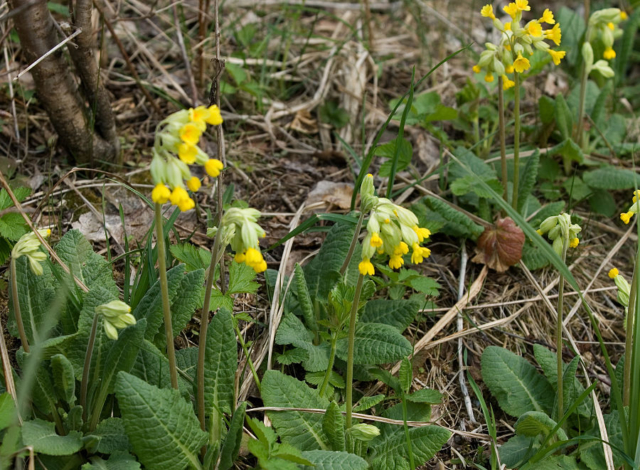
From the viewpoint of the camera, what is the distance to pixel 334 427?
2320 millimetres

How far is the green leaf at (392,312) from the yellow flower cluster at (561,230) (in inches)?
24.2

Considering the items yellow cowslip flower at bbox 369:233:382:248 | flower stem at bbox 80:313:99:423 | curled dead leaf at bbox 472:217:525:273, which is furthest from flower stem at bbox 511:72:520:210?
flower stem at bbox 80:313:99:423

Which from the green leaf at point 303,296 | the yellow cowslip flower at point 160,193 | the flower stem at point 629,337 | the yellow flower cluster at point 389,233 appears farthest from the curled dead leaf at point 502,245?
the yellow cowslip flower at point 160,193

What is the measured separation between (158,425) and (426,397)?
1.10 meters

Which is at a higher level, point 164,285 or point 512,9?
point 512,9

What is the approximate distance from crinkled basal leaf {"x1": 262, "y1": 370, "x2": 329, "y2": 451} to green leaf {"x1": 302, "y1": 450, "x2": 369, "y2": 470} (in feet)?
0.53

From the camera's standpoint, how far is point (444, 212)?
3.38 meters

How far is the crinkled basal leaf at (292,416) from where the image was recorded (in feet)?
7.89

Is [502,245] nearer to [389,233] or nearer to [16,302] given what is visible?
[389,233]

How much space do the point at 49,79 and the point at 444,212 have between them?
2008mm

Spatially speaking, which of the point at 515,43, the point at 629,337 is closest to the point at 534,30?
the point at 515,43

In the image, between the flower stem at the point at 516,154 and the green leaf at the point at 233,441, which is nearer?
the green leaf at the point at 233,441

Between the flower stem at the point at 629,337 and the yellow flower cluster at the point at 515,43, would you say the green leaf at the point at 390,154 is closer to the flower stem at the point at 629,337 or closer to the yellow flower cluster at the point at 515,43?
the yellow flower cluster at the point at 515,43

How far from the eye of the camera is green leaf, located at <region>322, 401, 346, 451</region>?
2.29 meters
